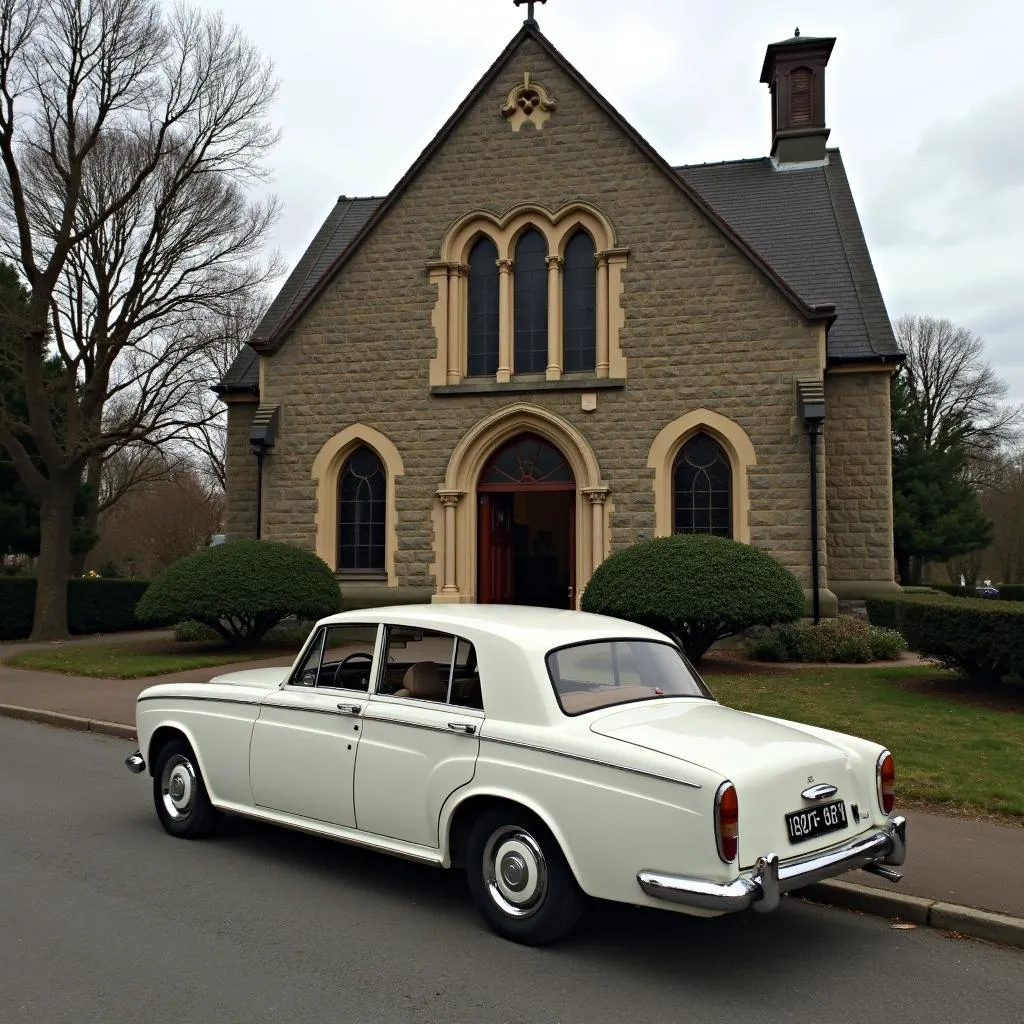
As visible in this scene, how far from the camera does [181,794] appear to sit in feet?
22.4

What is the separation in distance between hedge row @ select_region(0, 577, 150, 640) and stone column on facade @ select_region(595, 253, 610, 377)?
13695mm

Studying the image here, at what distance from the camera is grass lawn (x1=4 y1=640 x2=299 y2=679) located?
15.5 m

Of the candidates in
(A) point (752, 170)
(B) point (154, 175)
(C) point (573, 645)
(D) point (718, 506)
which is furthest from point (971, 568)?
(C) point (573, 645)

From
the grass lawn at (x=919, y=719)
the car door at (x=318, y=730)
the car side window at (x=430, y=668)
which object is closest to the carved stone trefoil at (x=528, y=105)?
the grass lawn at (x=919, y=719)

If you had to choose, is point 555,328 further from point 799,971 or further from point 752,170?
point 799,971

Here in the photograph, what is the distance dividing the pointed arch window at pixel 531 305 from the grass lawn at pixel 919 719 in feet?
24.3

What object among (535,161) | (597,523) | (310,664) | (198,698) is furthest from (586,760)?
(535,161)

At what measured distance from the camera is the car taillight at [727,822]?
169 inches

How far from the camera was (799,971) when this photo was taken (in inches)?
183

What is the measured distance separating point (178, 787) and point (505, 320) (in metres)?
13.7

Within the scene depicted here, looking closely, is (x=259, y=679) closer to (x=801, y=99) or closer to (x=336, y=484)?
(x=336, y=484)

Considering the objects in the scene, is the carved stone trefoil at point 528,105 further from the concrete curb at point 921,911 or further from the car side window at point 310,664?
the concrete curb at point 921,911

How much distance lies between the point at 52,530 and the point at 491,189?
11805mm

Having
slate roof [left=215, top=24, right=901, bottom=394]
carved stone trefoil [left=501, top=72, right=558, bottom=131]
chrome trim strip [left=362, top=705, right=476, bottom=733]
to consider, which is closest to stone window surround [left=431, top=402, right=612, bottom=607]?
slate roof [left=215, top=24, right=901, bottom=394]
